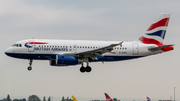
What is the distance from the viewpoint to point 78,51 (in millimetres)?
57031

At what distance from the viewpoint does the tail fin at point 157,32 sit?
63503mm

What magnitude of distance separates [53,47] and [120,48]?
11365mm

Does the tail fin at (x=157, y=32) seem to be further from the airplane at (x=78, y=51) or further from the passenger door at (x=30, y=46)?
the passenger door at (x=30, y=46)

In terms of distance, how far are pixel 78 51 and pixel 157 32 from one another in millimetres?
16228

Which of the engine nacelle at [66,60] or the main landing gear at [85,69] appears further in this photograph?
the main landing gear at [85,69]

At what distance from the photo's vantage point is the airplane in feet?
181

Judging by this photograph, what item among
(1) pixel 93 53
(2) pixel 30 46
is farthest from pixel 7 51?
(1) pixel 93 53

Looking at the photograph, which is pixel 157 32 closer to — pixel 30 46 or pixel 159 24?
pixel 159 24

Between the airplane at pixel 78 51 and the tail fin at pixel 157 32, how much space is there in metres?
1.39

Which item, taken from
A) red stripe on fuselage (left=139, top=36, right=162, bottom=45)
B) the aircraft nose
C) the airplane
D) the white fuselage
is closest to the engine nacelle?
the airplane

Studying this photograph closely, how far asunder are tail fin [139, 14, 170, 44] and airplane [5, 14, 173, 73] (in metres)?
1.39

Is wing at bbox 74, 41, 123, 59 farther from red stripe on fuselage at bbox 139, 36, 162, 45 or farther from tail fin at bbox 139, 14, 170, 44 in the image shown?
tail fin at bbox 139, 14, 170, 44

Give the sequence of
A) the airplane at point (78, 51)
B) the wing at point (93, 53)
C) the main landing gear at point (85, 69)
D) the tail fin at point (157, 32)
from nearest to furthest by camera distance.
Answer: the wing at point (93, 53) < the airplane at point (78, 51) < the main landing gear at point (85, 69) < the tail fin at point (157, 32)

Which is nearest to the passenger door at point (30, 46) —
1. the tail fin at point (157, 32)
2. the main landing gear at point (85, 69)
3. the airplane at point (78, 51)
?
the airplane at point (78, 51)
